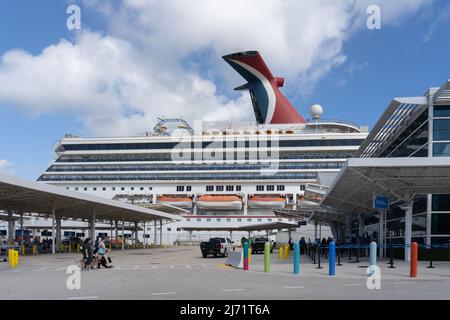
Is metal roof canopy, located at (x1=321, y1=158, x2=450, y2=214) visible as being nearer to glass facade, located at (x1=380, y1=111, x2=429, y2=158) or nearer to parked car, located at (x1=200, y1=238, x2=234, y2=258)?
glass facade, located at (x1=380, y1=111, x2=429, y2=158)

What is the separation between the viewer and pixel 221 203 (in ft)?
206

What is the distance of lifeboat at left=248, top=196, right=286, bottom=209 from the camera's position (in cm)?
6269

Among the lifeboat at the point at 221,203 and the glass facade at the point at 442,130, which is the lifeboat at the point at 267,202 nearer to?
the lifeboat at the point at 221,203

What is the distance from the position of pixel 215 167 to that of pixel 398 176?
157 feet

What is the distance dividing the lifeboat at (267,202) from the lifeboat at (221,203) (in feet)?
6.02

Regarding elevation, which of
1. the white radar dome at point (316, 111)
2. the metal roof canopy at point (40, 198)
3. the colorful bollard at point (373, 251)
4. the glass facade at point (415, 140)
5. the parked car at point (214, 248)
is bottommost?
the parked car at point (214, 248)

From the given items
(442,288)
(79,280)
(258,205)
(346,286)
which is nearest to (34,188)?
(79,280)

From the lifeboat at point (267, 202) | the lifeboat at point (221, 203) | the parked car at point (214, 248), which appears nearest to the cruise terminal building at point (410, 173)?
the parked car at point (214, 248)

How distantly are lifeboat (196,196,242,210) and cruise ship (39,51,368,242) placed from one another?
12 cm

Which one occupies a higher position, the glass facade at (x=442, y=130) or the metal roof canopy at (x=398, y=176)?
the glass facade at (x=442, y=130)

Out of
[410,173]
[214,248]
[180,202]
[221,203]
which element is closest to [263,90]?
[221,203]

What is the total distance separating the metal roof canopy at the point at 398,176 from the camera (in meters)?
19.1

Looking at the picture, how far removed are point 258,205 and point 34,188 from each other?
38880 millimetres

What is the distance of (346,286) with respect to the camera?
524 inches
